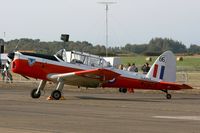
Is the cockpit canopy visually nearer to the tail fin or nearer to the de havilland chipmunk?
the de havilland chipmunk

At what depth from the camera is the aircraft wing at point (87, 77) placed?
25.3 m

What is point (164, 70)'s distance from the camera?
28.0m

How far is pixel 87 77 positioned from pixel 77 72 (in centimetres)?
54

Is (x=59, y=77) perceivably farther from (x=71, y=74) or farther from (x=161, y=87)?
(x=161, y=87)

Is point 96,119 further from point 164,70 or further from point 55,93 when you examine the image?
point 164,70

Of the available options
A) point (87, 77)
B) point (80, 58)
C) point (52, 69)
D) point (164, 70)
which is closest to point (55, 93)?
point (52, 69)

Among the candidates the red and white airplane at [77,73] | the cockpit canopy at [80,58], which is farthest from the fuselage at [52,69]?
the cockpit canopy at [80,58]

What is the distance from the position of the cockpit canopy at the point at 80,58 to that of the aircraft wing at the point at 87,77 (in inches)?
32.6

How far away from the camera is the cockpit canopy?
86.8 feet

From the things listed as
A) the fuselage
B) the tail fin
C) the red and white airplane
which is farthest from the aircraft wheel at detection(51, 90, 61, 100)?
the tail fin

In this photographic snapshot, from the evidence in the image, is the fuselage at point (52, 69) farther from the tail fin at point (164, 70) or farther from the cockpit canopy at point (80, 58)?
the tail fin at point (164, 70)

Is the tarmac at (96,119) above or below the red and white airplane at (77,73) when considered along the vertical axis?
below

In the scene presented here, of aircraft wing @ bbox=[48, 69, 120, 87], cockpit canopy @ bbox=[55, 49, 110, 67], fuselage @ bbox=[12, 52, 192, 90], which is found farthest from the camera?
cockpit canopy @ bbox=[55, 49, 110, 67]

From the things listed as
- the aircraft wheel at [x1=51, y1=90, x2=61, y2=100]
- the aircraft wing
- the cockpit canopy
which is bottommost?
the aircraft wheel at [x1=51, y1=90, x2=61, y2=100]
